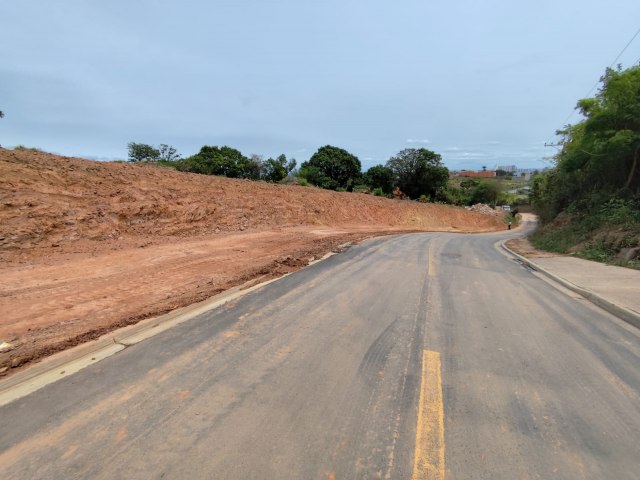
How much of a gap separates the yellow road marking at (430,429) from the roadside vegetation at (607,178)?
1177 cm

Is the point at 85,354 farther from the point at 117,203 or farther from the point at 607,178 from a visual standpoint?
the point at 607,178

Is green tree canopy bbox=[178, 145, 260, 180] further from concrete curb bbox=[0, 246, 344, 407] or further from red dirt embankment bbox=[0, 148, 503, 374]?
concrete curb bbox=[0, 246, 344, 407]

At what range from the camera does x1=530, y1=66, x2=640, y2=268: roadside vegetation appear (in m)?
14.3

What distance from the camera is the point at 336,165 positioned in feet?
172

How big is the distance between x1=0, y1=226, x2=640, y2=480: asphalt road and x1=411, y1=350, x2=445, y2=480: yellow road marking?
0.01 meters

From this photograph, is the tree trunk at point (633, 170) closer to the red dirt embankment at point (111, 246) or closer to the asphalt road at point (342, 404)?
the red dirt embankment at point (111, 246)

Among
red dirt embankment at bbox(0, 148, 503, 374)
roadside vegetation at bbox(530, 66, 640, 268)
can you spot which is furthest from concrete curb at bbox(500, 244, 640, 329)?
red dirt embankment at bbox(0, 148, 503, 374)

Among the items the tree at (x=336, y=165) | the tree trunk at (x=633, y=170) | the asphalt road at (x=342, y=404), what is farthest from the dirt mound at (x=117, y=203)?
the tree at (x=336, y=165)

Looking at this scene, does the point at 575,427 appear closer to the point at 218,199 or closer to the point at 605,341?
the point at 605,341

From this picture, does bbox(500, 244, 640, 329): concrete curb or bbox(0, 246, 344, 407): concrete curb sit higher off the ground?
bbox(500, 244, 640, 329): concrete curb

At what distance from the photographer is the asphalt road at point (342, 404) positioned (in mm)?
2600

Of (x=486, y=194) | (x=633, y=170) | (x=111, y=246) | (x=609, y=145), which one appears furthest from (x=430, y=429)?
(x=486, y=194)

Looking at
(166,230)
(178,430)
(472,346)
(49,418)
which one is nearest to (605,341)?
(472,346)

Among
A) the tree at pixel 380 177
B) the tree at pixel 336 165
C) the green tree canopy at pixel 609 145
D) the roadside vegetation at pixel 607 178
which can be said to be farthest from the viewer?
the tree at pixel 380 177
